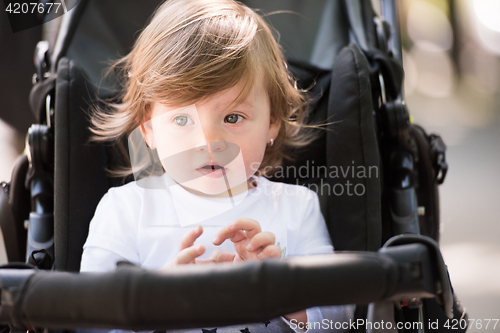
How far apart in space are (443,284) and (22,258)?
2.77 ft

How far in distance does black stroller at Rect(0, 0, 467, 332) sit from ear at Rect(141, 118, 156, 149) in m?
0.11

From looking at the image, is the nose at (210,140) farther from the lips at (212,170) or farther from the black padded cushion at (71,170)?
the black padded cushion at (71,170)

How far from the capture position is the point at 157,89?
0.71 metres

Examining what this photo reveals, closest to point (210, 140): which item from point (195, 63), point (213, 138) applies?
point (213, 138)

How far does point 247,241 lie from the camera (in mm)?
648

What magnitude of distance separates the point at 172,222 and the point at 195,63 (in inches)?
10.8

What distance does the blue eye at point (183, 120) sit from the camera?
0.67 metres

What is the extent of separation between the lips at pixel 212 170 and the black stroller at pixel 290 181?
0.24 m

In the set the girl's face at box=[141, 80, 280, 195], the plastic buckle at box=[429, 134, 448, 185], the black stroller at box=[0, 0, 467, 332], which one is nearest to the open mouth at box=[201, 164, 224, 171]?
the girl's face at box=[141, 80, 280, 195]

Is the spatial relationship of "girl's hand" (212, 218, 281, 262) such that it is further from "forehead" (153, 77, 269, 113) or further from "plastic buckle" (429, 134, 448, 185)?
"plastic buckle" (429, 134, 448, 185)

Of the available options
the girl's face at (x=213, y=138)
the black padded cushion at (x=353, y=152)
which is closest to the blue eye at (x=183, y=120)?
the girl's face at (x=213, y=138)

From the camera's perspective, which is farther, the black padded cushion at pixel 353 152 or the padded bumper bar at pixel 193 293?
the black padded cushion at pixel 353 152

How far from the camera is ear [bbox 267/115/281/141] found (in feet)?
2.67

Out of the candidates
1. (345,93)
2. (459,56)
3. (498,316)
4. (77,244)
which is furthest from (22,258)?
(459,56)
